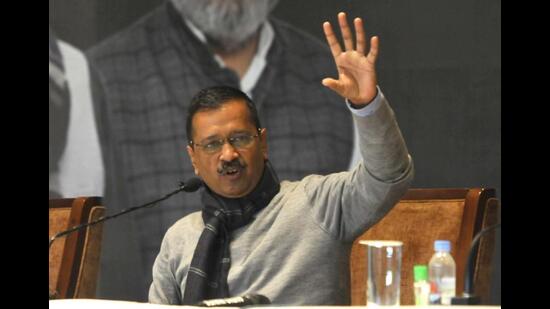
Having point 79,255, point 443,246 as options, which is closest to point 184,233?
point 79,255

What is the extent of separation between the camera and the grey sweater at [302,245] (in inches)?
87.9

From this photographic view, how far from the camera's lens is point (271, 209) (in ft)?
7.86

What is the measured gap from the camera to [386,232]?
2.41 meters

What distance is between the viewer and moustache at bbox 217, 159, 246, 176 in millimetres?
2400

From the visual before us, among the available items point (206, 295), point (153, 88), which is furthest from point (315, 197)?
point (153, 88)

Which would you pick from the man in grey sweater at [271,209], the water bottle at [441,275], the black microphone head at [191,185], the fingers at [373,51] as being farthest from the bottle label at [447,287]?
the black microphone head at [191,185]

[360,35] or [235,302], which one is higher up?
[360,35]

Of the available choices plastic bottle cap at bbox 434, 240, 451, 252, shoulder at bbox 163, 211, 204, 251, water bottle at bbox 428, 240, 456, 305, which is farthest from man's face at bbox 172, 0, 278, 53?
plastic bottle cap at bbox 434, 240, 451, 252

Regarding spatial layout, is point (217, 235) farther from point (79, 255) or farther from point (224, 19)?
point (224, 19)

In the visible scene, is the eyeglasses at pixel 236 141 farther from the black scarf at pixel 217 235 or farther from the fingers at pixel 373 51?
the fingers at pixel 373 51

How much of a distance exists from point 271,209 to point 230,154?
0.56 feet

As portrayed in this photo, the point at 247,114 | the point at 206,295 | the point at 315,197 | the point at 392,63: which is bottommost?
the point at 206,295

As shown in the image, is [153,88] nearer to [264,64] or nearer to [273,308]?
[264,64]

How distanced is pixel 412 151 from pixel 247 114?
976mm
